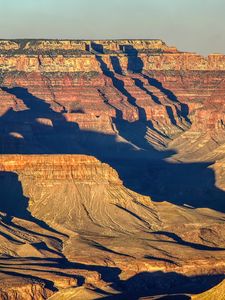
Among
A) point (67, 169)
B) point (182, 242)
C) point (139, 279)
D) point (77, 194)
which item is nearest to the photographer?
point (139, 279)

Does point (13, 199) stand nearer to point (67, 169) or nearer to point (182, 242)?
point (67, 169)

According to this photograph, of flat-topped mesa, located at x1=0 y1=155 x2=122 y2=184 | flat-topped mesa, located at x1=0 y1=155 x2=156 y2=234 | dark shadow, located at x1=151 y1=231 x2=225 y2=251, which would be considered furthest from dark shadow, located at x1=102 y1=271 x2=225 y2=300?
flat-topped mesa, located at x1=0 y1=155 x2=122 y2=184

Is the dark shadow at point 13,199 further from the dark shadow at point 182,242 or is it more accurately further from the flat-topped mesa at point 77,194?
the dark shadow at point 182,242

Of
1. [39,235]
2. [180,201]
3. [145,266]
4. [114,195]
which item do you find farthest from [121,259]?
[180,201]

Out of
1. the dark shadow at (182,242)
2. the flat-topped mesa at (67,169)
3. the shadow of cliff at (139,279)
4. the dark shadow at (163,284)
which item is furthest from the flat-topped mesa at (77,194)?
the dark shadow at (163,284)

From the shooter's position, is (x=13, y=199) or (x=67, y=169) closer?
(x=13, y=199)

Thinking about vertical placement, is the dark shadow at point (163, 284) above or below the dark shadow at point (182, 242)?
below

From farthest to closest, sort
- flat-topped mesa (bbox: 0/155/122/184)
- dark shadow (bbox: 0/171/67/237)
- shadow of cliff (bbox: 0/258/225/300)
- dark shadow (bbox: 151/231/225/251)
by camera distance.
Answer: flat-topped mesa (bbox: 0/155/122/184), dark shadow (bbox: 0/171/67/237), dark shadow (bbox: 151/231/225/251), shadow of cliff (bbox: 0/258/225/300)

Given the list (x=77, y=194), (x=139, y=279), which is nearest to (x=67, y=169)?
(x=77, y=194)

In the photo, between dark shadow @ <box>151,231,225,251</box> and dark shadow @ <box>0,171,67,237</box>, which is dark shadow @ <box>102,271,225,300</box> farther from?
dark shadow @ <box>0,171,67,237</box>

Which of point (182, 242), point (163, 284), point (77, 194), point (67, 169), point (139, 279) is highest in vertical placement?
point (67, 169)

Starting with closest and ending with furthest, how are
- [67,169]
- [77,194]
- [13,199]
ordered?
[77,194] → [13,199] → [67,169]
